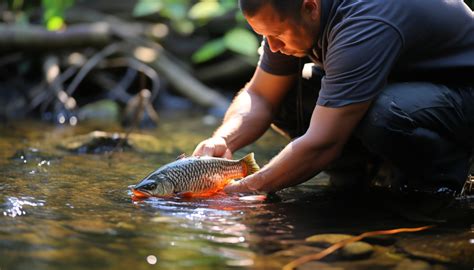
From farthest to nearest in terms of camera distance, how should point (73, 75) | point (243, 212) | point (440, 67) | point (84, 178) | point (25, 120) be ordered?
point (73, 75), point (25, 120), point (84, 178), point (440, 67), point (243, 212)

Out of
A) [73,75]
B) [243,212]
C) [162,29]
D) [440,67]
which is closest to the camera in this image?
A: [243,212]

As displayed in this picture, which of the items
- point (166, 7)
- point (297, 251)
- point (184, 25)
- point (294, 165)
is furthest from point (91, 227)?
point (184, 25)

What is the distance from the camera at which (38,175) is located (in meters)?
3.73

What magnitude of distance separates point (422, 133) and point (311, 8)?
0.72m

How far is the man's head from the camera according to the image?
2.85 m

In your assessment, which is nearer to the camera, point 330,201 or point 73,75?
point 330,201

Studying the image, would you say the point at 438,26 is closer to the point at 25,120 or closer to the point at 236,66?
the point at 25,120

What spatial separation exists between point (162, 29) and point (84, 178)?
529 cm

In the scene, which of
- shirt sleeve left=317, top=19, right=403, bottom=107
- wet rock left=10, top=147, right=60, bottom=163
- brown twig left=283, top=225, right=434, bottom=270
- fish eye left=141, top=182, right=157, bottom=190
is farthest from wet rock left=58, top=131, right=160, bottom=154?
brown twig left=283, top=225, right=434, bottom=270

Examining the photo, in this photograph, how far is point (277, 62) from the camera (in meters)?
3.58

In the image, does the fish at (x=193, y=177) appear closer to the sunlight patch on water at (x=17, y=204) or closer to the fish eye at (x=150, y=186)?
the fish eye at (x=150, y=186)

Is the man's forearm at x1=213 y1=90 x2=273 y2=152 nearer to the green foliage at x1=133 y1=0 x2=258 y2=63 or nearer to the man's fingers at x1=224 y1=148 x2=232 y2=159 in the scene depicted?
the man's fingers at x1=224 y1=148 x2=232 y2=159

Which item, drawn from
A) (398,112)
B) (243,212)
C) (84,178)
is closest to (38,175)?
(84,178)

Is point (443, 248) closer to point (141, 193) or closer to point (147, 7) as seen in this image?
point (141, 193)
